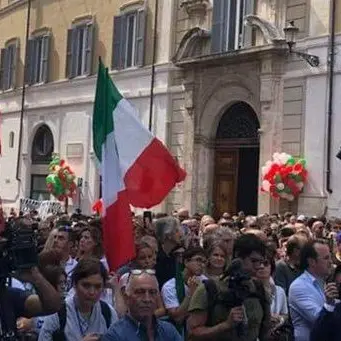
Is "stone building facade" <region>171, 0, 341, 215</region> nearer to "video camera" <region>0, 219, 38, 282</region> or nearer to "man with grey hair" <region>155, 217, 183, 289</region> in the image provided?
"man with grey hair" <region>155, 217, 183, 289</region>

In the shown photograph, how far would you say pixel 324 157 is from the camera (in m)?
18.4

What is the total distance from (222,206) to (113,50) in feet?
22.6

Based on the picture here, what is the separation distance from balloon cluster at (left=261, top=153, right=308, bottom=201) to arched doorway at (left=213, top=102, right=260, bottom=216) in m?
2.26

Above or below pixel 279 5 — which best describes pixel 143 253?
below

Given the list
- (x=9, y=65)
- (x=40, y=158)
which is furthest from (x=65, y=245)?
(x=9, y=65)

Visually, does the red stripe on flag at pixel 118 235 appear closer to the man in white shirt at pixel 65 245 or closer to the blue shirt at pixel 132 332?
the man in white shirt at pixel 65 245

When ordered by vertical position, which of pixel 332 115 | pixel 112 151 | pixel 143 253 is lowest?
pixel 143 253

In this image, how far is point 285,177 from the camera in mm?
18734

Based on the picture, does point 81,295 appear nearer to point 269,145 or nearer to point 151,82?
point 269,145

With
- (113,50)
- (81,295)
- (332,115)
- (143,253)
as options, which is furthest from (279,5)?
(81,295)

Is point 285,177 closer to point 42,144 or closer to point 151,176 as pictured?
point 151,176

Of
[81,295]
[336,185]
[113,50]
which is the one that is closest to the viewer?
[81,295]

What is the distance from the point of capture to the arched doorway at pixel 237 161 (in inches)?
835

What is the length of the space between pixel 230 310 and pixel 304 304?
1.61 meters
